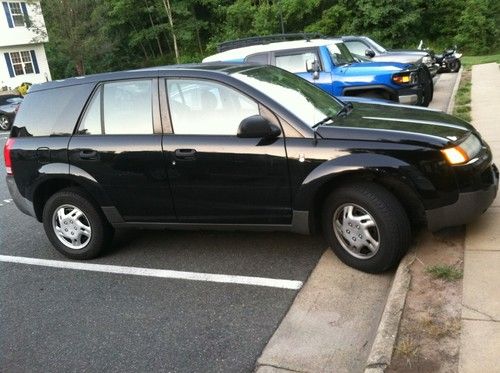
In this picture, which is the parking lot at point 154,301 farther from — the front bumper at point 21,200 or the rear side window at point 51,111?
the rear side window at point 51,111

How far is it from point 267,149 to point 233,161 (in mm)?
307

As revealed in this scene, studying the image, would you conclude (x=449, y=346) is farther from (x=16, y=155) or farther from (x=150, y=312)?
(x=16, y=155)

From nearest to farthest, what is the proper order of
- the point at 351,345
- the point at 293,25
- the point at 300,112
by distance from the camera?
the point at 351,345, the point at 300,112, the point at 293,25

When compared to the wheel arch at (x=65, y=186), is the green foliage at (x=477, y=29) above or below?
below

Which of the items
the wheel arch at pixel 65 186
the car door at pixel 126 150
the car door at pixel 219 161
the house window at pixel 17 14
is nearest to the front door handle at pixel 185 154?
the car door at pixel 219 161

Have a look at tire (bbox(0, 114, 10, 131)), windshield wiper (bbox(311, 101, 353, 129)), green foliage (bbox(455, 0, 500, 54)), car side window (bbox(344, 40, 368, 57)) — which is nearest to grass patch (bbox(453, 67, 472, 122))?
car side window (bbox(344, 40, 368, 57))

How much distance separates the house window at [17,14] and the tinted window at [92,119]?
3684 centimetres

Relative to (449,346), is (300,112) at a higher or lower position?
higher

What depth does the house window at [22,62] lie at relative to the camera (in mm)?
37469

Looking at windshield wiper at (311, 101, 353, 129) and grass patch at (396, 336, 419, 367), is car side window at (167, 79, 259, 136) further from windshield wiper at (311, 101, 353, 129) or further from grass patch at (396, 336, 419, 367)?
grass patch at (396, 336, 419, 367)

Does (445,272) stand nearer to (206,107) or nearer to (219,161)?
(219,161)

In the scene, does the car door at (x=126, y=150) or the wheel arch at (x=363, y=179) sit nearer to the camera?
the wheel arch at (x=363, y=179)

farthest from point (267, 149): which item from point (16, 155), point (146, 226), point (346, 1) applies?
point (346, 1)

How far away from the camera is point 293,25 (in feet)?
124
